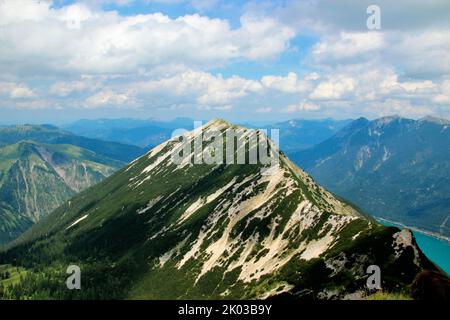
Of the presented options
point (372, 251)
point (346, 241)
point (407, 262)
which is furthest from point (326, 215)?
point (407, 262)
